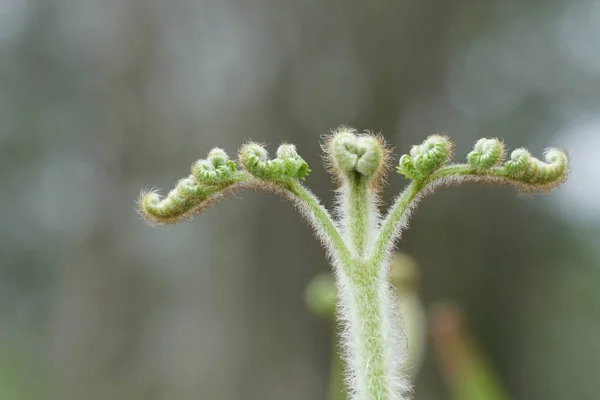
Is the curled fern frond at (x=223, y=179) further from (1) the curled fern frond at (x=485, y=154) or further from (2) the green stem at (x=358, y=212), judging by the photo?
(1) the curled fern frond at (x=485, y=154)

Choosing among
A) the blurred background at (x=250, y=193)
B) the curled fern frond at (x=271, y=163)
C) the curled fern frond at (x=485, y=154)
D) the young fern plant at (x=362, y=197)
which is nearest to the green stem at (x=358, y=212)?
the young fern plant at (x=362, y=197)

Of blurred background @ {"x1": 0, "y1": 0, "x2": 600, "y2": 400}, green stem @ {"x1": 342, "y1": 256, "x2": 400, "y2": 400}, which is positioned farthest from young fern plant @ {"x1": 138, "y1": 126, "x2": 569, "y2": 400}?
blurred background @ {"x1": 0, "y1": 0, "x2": 600, "y2": 400}

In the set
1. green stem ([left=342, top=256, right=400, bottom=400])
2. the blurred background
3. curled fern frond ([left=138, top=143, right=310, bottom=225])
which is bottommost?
green stem ([left=342, top=256, right=400, bottom=400])

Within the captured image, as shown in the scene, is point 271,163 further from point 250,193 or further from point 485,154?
point 250,193

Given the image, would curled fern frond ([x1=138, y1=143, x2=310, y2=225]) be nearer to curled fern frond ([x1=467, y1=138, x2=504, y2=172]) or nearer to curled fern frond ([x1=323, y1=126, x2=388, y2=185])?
curled fern frond ([x1=323, y1=126, x2=388, y2=185])

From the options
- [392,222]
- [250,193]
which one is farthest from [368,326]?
[250,193]

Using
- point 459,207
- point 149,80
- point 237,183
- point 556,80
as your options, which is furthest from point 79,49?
point 237,183

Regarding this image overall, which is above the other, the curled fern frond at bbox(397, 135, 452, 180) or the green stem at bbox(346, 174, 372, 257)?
the curled fern frond at bbox(397, 135, 452, 180)
